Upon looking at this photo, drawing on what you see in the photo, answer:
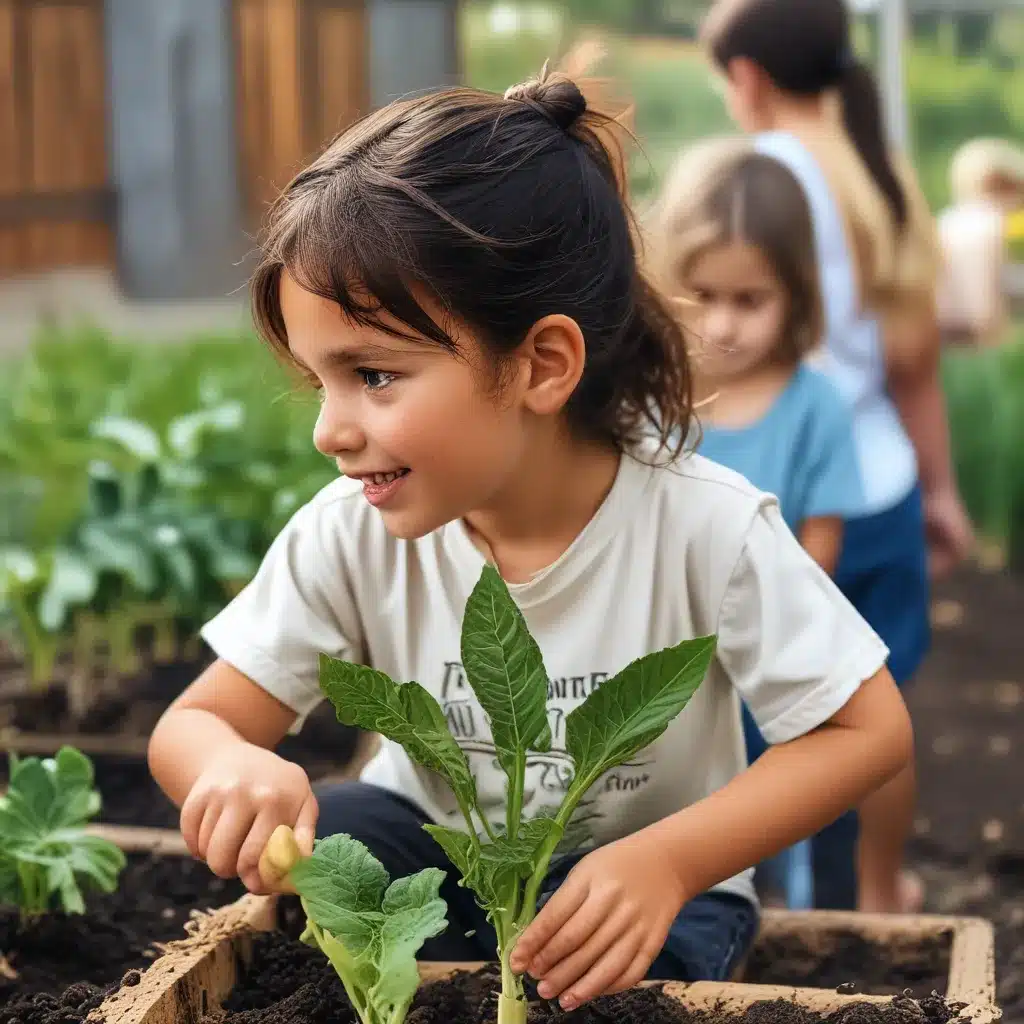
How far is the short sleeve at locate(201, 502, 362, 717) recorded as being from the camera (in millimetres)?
1619

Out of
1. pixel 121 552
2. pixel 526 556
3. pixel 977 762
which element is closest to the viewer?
pixel 526 556

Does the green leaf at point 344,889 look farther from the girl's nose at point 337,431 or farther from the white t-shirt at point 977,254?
the white t-shirt at point 977,254

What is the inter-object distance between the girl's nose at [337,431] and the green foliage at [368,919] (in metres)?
0.32

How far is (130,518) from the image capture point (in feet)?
9.18

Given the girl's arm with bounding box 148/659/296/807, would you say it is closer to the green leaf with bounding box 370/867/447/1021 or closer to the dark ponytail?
the green leaf with bounding box 370/867/447/1021

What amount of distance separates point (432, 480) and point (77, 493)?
1645 millimetres

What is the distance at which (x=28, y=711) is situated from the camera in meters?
2.88

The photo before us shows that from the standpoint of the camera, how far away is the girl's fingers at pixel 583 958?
1314 mm

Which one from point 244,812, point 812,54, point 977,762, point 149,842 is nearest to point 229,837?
point 244,812

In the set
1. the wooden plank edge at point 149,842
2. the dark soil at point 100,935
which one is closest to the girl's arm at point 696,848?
the dark soil at point 100,935

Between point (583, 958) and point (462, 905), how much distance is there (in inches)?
16.7

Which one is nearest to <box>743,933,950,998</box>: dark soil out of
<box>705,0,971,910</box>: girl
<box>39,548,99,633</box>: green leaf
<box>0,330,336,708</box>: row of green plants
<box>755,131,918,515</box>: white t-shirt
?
<box>705,0,971,910</box>: girl

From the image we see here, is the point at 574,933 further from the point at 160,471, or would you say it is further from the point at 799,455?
the point at 160,471

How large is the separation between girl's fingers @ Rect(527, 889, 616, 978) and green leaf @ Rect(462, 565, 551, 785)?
4.5 inches
